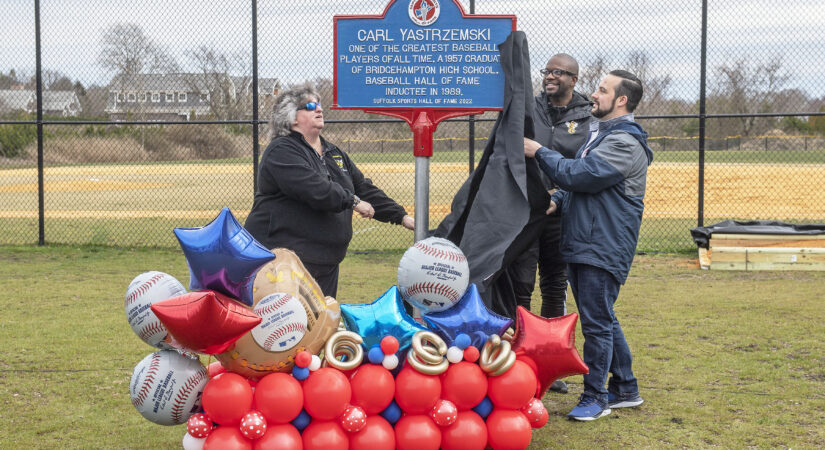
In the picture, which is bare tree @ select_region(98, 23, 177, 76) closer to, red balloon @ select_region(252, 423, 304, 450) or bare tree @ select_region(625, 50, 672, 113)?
bare tree @ select_region(625, 50, 672, 113)

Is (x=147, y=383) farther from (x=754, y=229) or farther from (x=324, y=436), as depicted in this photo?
(x=754, y=229)

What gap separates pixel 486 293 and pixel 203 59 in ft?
27.7

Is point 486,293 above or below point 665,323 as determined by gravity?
above

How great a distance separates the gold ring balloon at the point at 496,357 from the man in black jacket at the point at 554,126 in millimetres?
1211

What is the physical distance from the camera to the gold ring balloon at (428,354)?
A: 3.81 meters

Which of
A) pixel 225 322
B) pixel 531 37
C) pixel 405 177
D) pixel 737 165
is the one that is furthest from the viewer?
pixel 737 165

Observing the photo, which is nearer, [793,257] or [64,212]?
[793,257]

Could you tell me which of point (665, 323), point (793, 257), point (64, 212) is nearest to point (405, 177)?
point (64, 212)

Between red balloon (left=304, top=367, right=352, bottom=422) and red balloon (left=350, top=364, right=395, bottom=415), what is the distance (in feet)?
0.23

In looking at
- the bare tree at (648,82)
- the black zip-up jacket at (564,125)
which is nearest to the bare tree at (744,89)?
the bare tree at (648,82)

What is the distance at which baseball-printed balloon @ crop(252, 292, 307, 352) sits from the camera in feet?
11.9

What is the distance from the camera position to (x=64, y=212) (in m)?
17.4

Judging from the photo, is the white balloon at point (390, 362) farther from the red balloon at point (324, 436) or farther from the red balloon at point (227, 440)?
the red balloon at point (227, 440)

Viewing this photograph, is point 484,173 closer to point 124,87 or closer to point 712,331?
point 712,331
